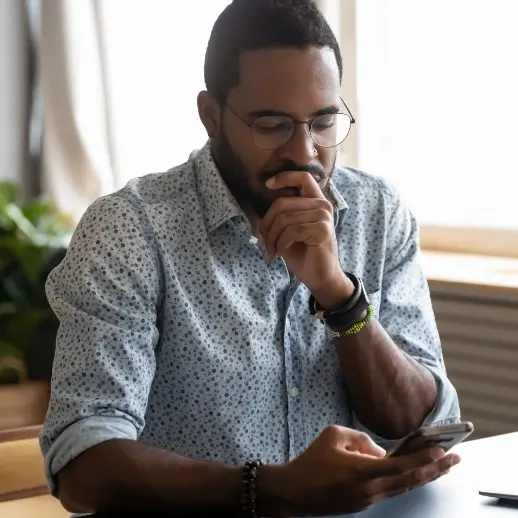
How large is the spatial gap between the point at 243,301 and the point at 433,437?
0.53 m

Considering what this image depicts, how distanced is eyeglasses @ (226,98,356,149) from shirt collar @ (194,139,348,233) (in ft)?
0.33

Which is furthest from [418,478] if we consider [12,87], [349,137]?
[12,87]

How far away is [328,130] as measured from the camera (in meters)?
1.59

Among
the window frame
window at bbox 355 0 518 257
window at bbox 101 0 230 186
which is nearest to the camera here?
window at bbox 355 0 518 257

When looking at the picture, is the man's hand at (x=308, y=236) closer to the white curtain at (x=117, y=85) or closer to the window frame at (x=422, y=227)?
the window frame at (x=422, y=227)

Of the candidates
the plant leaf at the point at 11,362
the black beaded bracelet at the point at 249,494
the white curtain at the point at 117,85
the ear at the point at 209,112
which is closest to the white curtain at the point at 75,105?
the white curtain at the point at 117,85

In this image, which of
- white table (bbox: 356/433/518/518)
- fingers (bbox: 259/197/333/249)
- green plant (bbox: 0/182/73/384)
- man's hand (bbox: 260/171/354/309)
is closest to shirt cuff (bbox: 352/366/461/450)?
white table (bbox: 356/433/518/518)

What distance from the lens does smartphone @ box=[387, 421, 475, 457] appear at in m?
1.13

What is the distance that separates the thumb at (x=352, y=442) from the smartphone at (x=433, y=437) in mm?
39

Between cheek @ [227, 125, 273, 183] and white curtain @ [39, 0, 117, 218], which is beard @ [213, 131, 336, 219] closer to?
cheek @ [227, 125, 273, 183]

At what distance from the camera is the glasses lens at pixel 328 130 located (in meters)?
1.58

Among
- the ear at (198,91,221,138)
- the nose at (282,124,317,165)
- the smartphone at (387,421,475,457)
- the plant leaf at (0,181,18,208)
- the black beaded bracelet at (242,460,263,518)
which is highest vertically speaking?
the ear at (198,91,221,138)

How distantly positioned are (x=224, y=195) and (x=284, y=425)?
377 millimetres

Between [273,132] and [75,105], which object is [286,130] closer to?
[273,132]
